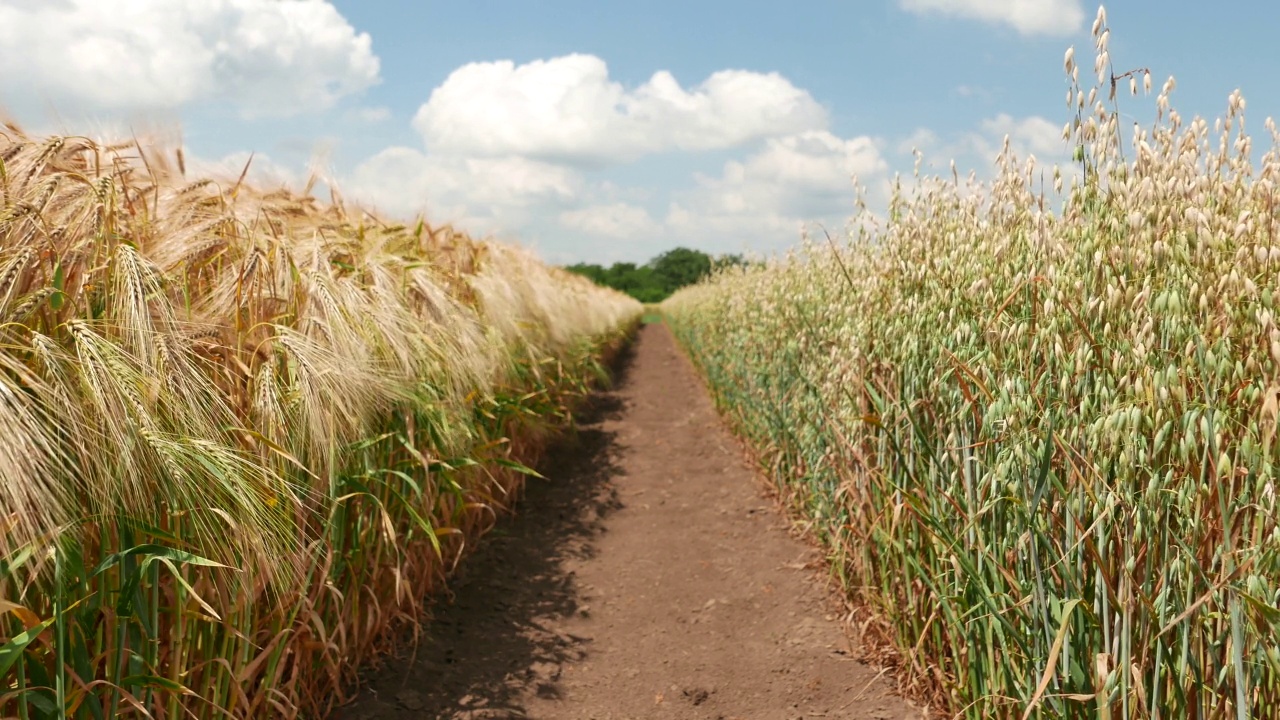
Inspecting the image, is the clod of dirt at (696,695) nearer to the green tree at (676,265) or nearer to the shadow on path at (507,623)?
the shadow on path at (507,623)

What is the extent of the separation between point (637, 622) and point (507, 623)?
1.88 ft

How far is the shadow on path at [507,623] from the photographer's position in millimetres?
2852

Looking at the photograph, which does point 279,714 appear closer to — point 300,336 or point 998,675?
point 300,336

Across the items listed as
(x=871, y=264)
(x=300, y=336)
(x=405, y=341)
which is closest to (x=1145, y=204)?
(x=871, y=264)

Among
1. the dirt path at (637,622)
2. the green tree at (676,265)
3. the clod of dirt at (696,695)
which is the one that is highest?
the green tree at (676,265)

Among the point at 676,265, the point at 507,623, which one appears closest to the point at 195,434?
the point at 507,623

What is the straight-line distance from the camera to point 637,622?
3664mm

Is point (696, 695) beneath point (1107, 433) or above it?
beneath

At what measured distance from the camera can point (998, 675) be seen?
205 cm

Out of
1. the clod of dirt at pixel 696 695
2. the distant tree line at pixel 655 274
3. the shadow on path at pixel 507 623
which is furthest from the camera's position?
the distant tree line at pixel 655 274

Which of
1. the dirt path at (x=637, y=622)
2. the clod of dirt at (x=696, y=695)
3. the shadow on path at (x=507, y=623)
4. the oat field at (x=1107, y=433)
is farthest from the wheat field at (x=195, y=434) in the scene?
the oat field at (x=1107, y=433)

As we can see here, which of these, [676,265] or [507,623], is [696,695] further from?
[676,265]

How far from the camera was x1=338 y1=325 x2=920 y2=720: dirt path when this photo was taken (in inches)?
113

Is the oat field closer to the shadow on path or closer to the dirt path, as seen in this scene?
the dirt path
